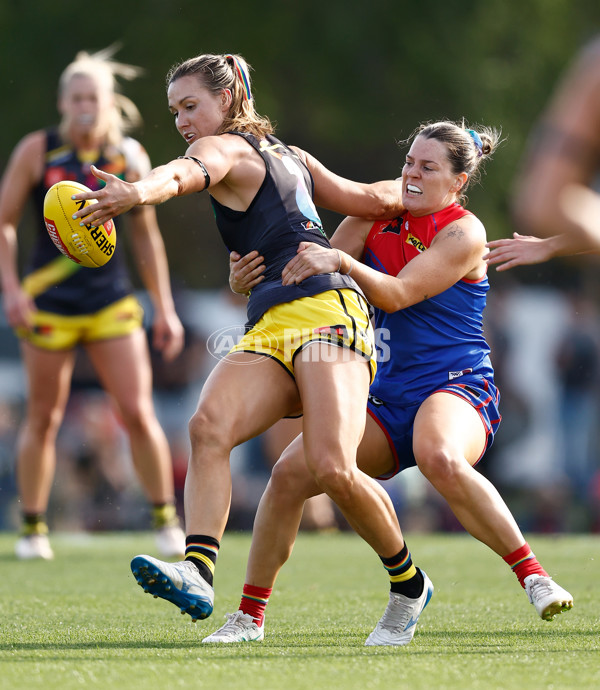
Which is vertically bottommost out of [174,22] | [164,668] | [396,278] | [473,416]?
[164,668]

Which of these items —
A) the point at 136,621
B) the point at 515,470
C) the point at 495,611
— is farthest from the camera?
the point at 515,470

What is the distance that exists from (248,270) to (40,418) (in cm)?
313

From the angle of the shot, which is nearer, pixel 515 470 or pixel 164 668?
pixel 164 668

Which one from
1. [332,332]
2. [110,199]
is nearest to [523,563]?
[332,332]

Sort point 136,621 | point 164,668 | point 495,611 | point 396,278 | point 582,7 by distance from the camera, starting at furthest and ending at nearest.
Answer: point 582,7, point 495,611, point 136,621, point 396,278, point 164,668

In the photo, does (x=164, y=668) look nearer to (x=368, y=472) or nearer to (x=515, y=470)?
(x=368, y=472)

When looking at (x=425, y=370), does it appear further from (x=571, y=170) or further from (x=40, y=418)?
(x=40, y=418)

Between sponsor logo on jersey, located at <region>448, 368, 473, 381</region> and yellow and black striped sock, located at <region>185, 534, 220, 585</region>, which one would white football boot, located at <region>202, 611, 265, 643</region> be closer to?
yellow and black striped sock, located at <region>185, 534, 220, 585</region>

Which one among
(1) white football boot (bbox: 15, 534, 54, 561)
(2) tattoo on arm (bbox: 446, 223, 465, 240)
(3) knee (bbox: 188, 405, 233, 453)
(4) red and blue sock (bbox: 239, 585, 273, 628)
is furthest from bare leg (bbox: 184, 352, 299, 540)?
(1) white football boot (bbox: 15, 534, 54, 561)

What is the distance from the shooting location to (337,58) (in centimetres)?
1551

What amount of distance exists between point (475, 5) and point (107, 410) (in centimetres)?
704

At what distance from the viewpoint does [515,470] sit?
1223 centimetres

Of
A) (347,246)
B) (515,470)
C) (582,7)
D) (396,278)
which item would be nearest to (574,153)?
(396,278)

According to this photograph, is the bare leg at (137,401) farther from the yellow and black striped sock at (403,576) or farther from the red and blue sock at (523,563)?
the red and blue sock at (523,563)
